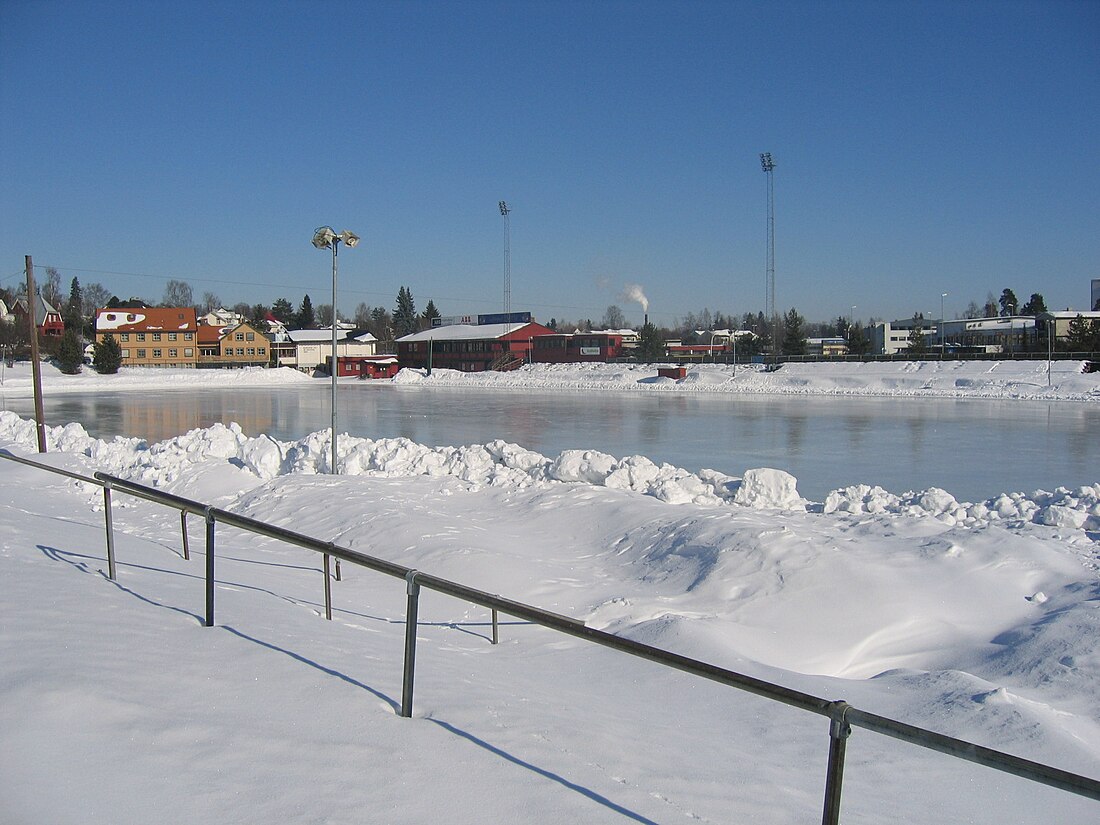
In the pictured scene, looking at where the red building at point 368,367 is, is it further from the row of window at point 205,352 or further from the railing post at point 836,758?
the railing post at point 836,758

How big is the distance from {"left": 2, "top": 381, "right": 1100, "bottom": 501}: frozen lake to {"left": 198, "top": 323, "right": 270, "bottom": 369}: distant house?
2018 inches

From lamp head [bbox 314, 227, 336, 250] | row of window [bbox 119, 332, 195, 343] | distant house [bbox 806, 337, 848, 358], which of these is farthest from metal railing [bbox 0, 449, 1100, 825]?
distant house [bbox 806, 337, 848, 358]

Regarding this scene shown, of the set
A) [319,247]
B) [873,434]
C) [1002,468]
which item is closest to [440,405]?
[873,434]

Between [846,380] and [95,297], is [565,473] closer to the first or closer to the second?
[846,380]

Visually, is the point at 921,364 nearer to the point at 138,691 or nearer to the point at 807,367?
the point at 807,367

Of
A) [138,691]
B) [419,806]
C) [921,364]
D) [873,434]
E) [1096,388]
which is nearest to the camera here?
[419,806]

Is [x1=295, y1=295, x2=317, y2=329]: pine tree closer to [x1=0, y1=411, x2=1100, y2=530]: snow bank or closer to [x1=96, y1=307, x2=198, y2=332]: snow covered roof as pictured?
[x1=96, y1=307, x2=198, y2=332]: snow covered roof

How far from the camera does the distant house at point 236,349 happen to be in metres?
103

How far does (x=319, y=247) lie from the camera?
17.5 m

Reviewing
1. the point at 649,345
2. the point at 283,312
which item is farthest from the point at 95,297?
the point at 649,345

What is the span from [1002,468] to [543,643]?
16.1 m

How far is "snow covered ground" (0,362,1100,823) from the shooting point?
352 cm

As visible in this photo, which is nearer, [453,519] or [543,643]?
[543,643]

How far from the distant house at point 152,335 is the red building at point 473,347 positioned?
2586 cm
